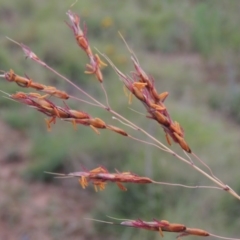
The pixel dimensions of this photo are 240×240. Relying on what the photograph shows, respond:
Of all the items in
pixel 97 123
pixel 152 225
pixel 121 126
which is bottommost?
pixel 121 126

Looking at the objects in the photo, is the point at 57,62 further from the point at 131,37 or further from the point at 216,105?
the point at 216,105

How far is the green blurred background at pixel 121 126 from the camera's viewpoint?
379 cm

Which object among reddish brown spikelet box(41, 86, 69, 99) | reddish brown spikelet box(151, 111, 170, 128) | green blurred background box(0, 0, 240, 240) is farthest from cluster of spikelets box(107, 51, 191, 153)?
green blurred background box(0, 0, 240, 240)

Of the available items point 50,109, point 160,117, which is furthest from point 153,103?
point 50,109

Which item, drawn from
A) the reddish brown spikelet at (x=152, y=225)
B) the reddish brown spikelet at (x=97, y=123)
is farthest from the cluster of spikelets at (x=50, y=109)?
the reddish brown spikelet at (x=152, y=225)

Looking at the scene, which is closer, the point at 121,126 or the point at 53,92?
the point at 53,92

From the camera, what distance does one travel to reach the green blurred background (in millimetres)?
3795

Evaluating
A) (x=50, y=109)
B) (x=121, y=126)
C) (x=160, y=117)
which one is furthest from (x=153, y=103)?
(x=121, y=126)

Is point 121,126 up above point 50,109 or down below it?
below

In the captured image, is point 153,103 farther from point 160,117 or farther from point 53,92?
point 53,92

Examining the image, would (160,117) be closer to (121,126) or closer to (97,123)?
(97,123)

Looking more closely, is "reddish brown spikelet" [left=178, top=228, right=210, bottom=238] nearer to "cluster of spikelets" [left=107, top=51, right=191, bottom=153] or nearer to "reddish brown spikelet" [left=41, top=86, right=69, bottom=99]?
"cluster of spikelets" [left=107, top=51, right=191, bottom=153]

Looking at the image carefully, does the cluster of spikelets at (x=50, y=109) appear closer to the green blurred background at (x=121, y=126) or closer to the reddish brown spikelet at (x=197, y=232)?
the reddish brown spikelet at (x=197, y=232)

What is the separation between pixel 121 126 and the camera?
14.6 feet
